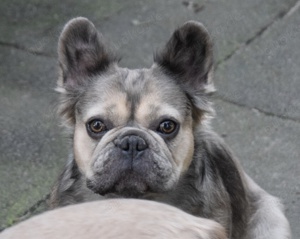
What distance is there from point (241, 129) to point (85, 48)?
6.30ft

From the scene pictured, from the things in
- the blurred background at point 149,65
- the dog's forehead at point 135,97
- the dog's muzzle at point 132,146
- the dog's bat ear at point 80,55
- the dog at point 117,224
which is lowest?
the blurred background at point 149,65

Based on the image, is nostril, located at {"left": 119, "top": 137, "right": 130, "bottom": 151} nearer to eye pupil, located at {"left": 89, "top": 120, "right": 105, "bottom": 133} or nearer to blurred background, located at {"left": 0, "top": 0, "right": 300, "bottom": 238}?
eye pupil, located at {"left": 89, "top": 120, "right": 105, "bottom": 133}

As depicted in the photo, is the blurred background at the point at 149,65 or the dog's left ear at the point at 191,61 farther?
the blurred background at the point at 149,65

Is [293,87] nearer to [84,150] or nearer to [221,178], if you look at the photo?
[221,178]

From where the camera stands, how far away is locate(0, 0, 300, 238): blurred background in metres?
6.50

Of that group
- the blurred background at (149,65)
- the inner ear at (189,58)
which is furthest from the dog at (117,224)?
the blurred background at (149,65)

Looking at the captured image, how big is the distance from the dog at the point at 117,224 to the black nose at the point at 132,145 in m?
2.16

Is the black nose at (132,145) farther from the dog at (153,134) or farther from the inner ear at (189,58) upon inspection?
the inner ear at (189,58)

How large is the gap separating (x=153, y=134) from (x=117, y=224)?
253cm

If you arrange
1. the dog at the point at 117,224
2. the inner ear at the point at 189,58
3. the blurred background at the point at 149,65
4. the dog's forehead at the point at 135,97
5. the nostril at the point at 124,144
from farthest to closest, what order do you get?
the blurred background at the point at 149,65 → the inner ear at the point at 189,58 → the dog's forehead at the point at 135,97 → the nostril at the point at 124,144 → the dog at the point at 117,224

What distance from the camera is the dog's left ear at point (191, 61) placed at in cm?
536

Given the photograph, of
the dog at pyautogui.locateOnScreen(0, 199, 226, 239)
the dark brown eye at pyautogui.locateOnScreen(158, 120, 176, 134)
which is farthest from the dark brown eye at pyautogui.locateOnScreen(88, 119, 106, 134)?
the dog at pyautogui.locateOnScreen(0, 199, 226, 239)

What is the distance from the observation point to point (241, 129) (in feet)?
22.8

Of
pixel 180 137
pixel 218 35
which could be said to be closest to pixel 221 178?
pixel 180 137
